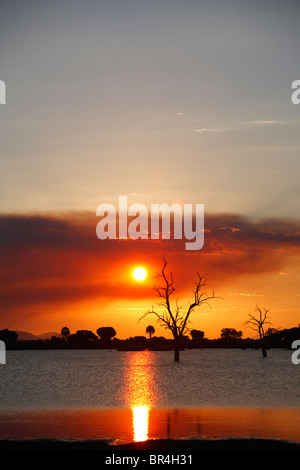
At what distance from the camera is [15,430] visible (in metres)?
28.3

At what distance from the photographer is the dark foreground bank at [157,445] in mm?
21891

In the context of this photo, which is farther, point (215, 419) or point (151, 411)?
point (151, 411)

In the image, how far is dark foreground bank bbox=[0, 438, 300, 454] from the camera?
21891 millimetres

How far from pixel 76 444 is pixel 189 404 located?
876 inches

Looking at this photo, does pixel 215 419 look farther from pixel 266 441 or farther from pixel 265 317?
pixel 265 317

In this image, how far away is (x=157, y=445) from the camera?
2262 centimetres

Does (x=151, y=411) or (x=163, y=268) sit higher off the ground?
(x=163, y=268)
